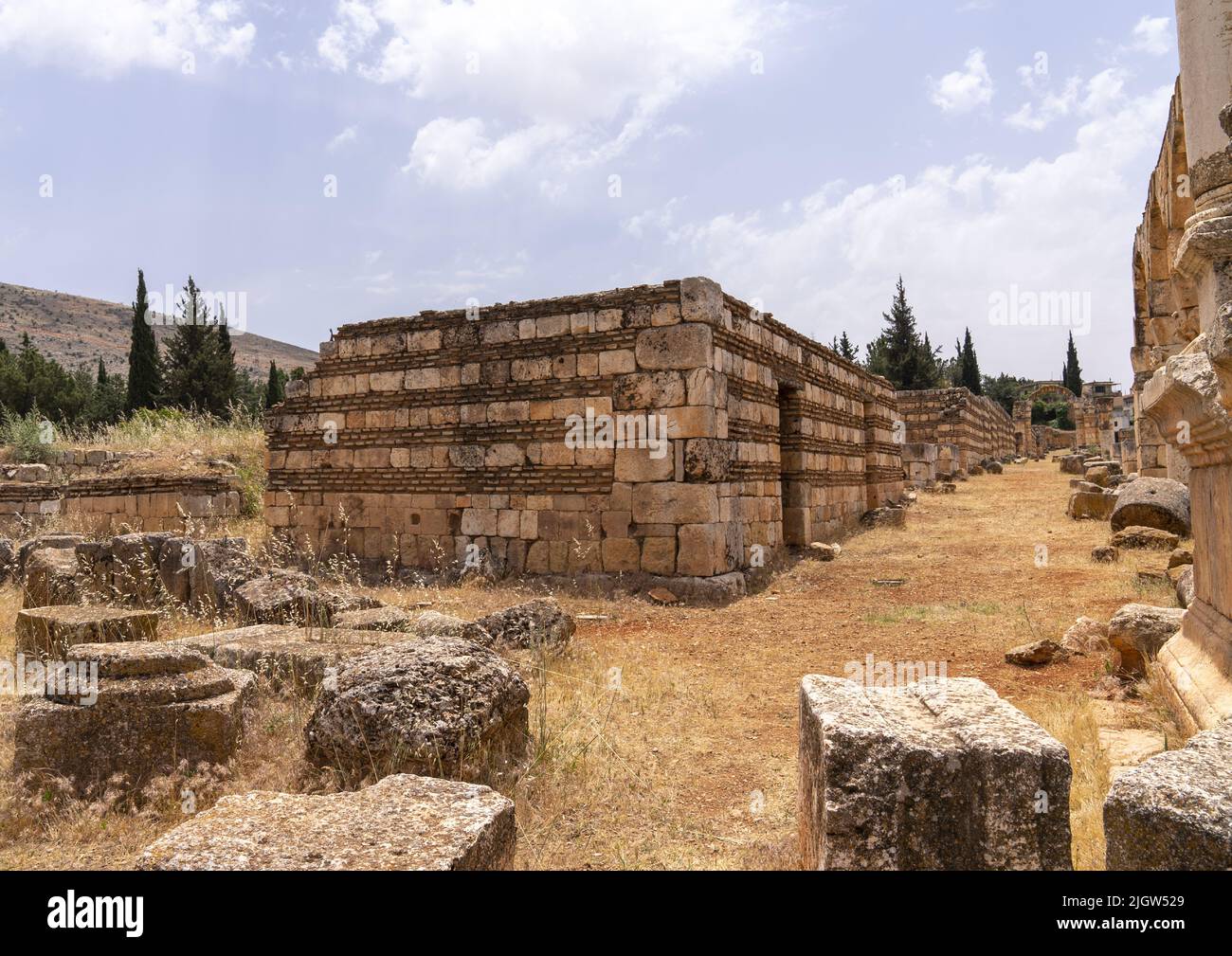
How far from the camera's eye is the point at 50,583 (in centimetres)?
744

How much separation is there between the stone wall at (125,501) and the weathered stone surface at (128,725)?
35.5ft

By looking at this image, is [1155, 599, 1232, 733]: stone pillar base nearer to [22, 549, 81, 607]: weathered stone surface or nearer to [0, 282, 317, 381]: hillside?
[22, 549, 81, 607]: weathered stone surface

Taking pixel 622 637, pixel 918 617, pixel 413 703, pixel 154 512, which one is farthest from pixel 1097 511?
pixel 154 512

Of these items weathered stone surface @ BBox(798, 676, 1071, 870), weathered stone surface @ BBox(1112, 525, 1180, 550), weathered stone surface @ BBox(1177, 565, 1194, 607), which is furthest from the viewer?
weathered stone surface @ BBox(1112, 525, 1180, 550)

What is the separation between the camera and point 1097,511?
13.8 m

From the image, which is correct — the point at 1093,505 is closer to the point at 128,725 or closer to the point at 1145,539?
the point at 1145,539

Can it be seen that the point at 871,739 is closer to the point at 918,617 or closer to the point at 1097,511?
the point at 918,617

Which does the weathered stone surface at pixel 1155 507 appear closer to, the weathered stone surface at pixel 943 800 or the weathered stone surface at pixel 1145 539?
the weathered stone surface at pixel 1145 539

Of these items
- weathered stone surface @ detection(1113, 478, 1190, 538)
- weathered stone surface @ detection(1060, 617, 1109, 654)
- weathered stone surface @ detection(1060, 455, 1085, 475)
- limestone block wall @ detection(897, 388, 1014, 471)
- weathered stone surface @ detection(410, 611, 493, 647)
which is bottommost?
weathered stone surface @ detection(1060, 617, 1109, 654)

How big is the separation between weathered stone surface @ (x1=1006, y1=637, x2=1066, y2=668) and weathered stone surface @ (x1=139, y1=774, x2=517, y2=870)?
439cm

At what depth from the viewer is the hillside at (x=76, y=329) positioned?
66.4 meters

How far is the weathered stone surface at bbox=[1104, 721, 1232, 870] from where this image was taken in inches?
67.0

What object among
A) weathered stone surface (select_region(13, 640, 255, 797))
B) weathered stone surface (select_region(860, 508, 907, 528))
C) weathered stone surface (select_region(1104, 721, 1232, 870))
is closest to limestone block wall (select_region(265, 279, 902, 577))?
weathered stone surface (select_region(860, 508, 907, 528))

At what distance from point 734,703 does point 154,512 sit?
1252cm
